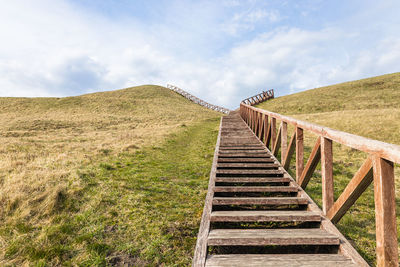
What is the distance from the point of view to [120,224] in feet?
13.1

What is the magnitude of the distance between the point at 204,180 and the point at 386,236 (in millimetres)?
4546

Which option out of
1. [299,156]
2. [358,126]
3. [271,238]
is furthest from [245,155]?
[358,126]

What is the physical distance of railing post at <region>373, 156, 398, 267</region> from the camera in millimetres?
2182

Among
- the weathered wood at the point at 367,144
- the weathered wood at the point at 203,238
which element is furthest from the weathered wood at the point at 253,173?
the weathered wood at the point at 367,144

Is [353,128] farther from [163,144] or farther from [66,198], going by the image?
[66,198]

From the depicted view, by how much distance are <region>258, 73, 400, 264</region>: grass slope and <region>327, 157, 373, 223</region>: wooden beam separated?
0.78 metres

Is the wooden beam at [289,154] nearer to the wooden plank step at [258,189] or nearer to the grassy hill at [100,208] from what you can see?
the wooden plank step at [258,189]

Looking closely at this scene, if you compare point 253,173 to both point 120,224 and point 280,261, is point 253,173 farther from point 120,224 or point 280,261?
point 120,224

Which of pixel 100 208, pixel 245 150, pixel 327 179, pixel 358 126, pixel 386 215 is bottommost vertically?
pixel 100 208

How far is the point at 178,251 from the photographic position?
10.7 ft

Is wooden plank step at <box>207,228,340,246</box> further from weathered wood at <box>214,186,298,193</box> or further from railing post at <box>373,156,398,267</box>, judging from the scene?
weathered wood at <box>214,186,298,193</box>

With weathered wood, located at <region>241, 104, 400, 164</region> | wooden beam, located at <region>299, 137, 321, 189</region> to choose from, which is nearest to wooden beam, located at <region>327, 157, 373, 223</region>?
weathered wood, located at <region>241, 104, 400, 164</region>

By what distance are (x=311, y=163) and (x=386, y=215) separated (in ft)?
6.28

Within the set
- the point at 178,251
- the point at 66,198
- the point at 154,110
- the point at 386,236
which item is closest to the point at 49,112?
the point at 154,110
